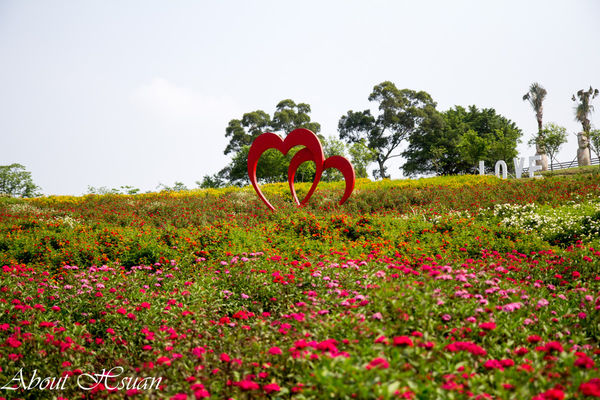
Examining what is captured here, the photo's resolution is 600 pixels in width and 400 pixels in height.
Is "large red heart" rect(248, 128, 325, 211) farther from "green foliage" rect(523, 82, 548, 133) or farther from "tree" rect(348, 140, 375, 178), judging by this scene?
"green foliage" rect(523, 82, 548, 133)

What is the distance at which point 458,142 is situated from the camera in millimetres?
41375

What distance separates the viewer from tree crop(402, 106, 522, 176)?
36.7 m

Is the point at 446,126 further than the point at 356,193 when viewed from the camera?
Yes

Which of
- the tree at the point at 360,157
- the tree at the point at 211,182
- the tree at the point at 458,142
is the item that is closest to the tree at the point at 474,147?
the tree at the point at 458,142

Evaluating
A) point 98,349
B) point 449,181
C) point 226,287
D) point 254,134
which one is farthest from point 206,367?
point 254,134

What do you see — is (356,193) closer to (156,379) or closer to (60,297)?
(60,297)

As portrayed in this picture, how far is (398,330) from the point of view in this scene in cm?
311

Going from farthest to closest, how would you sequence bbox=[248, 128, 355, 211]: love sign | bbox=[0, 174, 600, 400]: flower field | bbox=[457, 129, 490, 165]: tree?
bbox=[457, 129, 490, 165]: tree, bbox=[248, 128, 355, 211]: love sign, bbox=[0, 174, 600, 400]: flower field

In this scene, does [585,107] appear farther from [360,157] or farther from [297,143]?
[297,143]

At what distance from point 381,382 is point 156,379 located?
5.91ft

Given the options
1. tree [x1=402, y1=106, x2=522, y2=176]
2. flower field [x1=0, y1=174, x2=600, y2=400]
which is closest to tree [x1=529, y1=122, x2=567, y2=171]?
tree [x1=402, y1=106, x2=522, y2=176]

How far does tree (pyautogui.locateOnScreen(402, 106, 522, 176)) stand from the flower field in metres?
29.4

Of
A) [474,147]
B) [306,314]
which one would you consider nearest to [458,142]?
[474,147]

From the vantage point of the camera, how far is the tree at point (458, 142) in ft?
120
